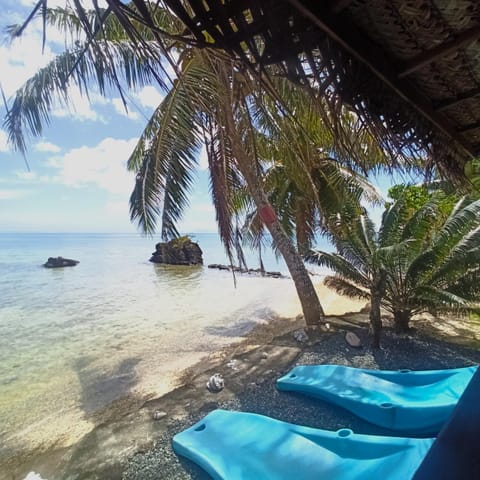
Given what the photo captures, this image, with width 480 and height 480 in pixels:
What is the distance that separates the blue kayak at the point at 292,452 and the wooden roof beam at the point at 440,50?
7.67 feet

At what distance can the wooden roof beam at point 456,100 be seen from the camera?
140cm

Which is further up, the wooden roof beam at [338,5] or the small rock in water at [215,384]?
the wooden roof beam at [338,5]

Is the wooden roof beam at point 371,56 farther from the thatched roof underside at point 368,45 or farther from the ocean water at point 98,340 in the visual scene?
the ocean water at point 98,340

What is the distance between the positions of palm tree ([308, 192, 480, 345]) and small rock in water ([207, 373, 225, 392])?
2774 mm

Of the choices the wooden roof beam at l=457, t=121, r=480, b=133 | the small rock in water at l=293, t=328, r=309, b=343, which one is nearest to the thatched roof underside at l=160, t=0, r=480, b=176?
the wooden roof beam at l=457, t=121, r=480, b=133

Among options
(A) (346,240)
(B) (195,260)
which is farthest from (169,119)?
(B) (195,260)

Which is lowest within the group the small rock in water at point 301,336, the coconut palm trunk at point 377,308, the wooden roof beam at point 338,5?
the small rock in water at point 301,336

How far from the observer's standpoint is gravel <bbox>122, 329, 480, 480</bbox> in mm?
3010

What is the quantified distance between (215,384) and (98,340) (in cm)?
526

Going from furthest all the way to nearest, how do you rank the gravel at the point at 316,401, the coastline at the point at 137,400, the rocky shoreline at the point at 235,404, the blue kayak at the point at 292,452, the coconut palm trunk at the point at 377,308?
the coconut palm trunk at the point at 377,308
the coastline at the point at 137,400
the rocky shoreline at the point at 235,404
the gravel at the point at 316,401
the blue kayak at the point at 292,452

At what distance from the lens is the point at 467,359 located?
4930mm

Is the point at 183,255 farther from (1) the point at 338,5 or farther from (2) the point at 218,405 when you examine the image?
(1) the point at 338,5

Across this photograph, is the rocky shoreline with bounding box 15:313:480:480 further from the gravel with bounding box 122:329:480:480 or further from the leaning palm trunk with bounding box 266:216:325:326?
the leaning palm trunk with bounding box 266:216:325:326

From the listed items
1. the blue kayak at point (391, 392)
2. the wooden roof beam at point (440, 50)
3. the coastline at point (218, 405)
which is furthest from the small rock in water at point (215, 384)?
the wooden roof beam at point (440, 50)
